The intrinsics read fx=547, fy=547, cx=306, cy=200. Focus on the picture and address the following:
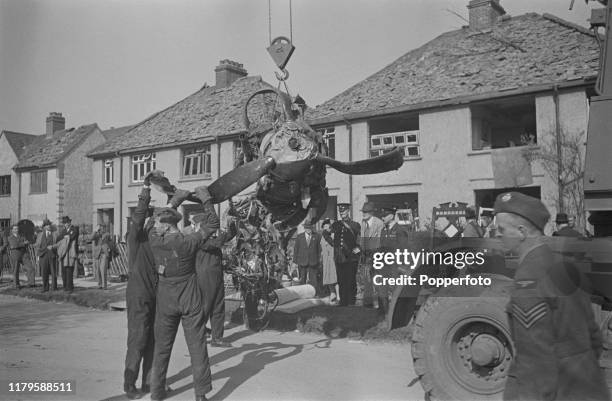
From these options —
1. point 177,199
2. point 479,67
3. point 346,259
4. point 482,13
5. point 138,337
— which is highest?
point 482,13

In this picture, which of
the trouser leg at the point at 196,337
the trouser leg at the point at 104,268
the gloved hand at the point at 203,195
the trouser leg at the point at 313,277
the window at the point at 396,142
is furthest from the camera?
the window at the point at 396,142

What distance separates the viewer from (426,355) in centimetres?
460

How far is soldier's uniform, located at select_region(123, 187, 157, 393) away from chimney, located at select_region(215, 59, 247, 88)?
25439mm

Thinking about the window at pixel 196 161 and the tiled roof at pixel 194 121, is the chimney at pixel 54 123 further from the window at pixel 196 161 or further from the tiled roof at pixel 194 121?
the window at pixel 196 161

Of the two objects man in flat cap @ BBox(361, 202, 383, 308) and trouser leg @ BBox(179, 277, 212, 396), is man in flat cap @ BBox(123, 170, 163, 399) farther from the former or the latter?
man in flat cap @ BBox(361, 202, 383, 308)

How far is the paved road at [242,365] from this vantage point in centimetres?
570

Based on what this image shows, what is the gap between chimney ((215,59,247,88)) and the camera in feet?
99.4

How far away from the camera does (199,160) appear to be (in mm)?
26219

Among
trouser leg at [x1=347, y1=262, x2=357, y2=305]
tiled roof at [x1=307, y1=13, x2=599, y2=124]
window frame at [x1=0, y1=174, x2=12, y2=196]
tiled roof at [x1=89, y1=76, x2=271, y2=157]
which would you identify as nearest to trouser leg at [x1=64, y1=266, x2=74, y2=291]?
trouser leg at [x1=347, y1=262, x2=357, y2=305]

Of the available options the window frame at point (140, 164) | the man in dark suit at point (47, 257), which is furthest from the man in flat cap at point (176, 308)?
the window frame at point (140, 164)

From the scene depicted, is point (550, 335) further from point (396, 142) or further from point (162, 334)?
point (396, 142)

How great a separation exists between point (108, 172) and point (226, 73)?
28.5ft

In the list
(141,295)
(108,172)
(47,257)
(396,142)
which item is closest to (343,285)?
(141,295)

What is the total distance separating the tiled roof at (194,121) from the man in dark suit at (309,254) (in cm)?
1317
